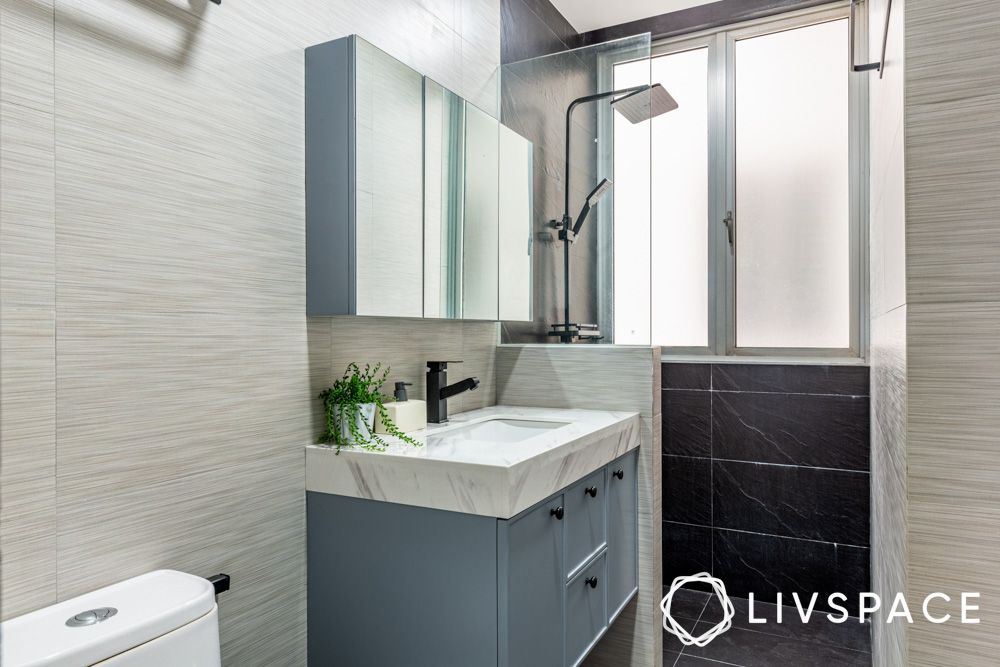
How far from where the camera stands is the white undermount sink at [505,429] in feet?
6.05

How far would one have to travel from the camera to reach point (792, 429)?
2.62 metres

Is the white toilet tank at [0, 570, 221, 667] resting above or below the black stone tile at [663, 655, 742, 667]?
above

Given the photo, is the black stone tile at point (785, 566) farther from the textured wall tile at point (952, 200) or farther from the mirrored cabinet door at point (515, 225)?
the textured wall tile at point (952, 200)

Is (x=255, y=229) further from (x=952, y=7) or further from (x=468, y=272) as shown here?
(x=952, y=7)

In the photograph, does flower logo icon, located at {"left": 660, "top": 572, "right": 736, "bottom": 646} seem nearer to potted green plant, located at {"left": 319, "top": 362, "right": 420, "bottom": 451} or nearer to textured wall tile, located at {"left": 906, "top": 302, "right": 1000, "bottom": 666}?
potted green plant, located at {"left": 319, "top": 362, "right": 420, "bottom": 451}

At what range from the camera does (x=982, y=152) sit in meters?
0.77

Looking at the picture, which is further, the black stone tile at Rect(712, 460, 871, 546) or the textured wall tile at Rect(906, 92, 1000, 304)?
the black stone tile at Rect(712, 460, 871, 546)

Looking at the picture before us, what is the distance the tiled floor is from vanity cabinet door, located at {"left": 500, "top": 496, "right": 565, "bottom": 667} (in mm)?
1061

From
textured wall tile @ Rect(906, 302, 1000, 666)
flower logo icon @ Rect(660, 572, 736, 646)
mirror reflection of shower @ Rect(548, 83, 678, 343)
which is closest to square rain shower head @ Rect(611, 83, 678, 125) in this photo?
mirror reflection of shower @ Rect(548, 83, 678, 343)

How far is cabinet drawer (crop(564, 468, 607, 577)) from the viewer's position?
4.94ft

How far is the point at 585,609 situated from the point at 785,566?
1.46 meters

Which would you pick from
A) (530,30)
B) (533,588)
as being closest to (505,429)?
(533,588)

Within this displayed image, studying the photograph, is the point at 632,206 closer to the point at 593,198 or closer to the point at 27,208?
the point at 593,198

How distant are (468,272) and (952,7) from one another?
1.31 m
